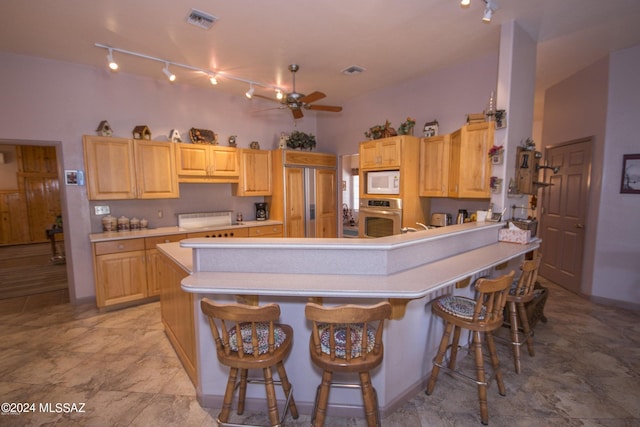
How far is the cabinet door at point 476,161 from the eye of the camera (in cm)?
301

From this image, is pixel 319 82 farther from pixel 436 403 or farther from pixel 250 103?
pixel 436 403

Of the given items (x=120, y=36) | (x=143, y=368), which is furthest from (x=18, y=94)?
(x=143, y=368)

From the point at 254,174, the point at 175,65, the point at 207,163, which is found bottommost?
the point at 254,174

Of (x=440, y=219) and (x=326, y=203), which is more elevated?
(x=326, y=203)

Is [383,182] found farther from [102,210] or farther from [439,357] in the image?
[102,210]

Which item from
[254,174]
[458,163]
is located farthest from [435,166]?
[254,174]

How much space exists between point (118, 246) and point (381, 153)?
11.5 feet

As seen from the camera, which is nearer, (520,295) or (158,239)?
(520,295)

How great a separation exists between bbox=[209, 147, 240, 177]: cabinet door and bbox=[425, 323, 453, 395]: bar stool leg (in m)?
3.65

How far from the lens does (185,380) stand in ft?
7.59

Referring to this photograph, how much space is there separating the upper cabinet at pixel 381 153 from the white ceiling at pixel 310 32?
3.05 ft

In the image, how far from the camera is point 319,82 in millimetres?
4305

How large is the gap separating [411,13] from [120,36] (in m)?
2.78

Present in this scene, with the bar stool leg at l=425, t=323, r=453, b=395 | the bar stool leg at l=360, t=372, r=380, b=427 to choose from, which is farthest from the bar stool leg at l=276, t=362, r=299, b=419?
the bar stool leg at l=425, t=323, r=453, b=395
